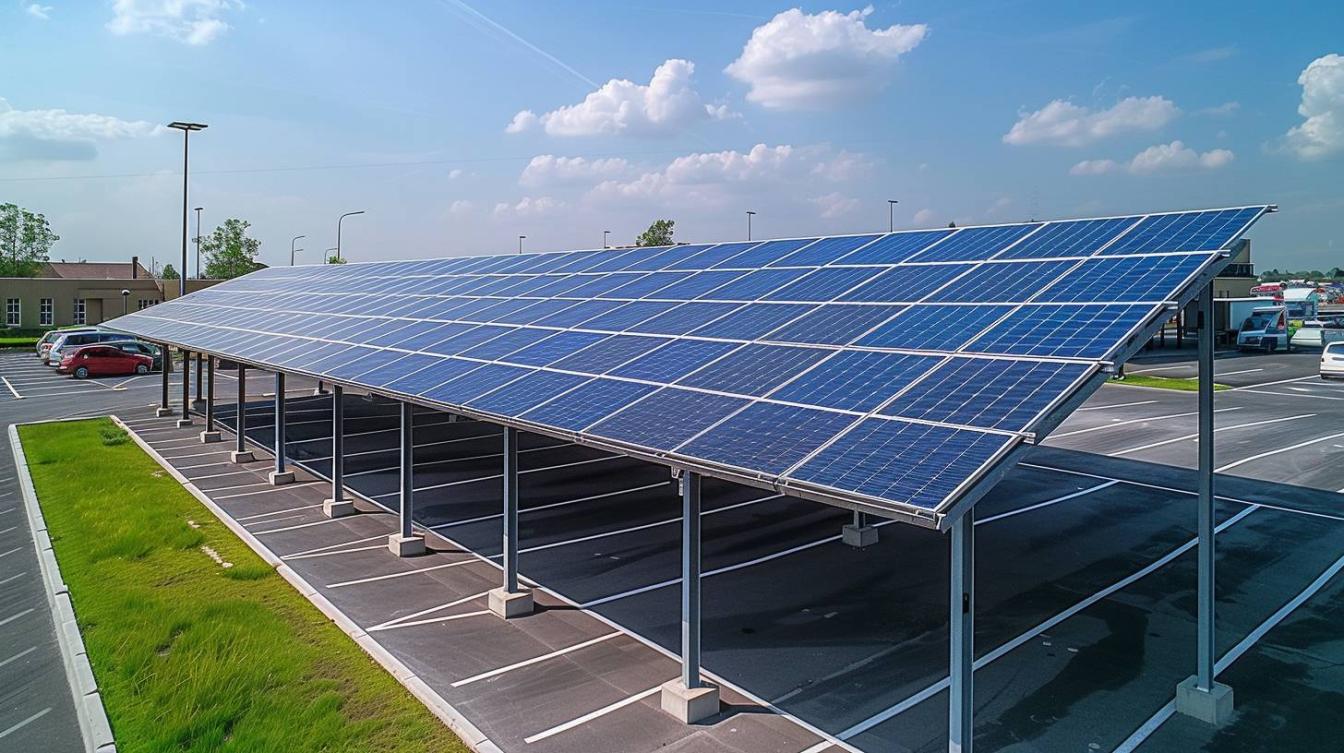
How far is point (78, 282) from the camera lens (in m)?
77.4

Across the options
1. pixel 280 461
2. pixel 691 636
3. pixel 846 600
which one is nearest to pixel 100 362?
pixel 280 461

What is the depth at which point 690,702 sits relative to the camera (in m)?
9.78

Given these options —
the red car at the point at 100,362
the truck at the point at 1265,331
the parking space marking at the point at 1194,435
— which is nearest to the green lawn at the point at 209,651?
the parking space marking at the point at 1194,435

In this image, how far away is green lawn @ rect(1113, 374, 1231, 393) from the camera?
42312 mm

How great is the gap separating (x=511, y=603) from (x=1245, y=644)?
10849mm

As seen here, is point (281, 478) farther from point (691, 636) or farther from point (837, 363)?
point (837, 363)

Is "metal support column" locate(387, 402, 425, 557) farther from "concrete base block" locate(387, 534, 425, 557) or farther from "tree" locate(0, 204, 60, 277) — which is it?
"tree" locate(0, 204, 60, 277)

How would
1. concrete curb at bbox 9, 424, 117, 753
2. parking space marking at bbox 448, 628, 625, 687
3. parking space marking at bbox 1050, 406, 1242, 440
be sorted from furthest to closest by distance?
parking space marking at bbox 1050, 406, 1242, 440, parking space marking at bbox 448, 628, 625, 687, concrete curb at bbox 9, 424, 117, 753

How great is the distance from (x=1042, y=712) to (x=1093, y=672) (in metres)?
1.63

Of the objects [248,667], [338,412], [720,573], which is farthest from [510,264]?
[248,667]

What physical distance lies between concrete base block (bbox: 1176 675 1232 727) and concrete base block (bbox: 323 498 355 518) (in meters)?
16.2

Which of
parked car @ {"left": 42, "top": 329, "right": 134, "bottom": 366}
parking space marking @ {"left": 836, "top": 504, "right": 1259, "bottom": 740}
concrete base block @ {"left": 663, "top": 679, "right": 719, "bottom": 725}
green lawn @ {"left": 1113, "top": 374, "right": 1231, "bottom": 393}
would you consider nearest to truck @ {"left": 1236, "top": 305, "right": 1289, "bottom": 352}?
green lawn @ {"left": 1113, "top": 374, "right": 1231, "bottom": 393}

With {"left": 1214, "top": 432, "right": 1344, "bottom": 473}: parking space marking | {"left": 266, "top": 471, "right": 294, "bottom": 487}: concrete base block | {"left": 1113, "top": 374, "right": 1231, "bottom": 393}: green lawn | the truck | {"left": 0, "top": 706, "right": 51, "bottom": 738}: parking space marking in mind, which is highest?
the truck

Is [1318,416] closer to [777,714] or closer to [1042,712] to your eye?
[1042,712]
